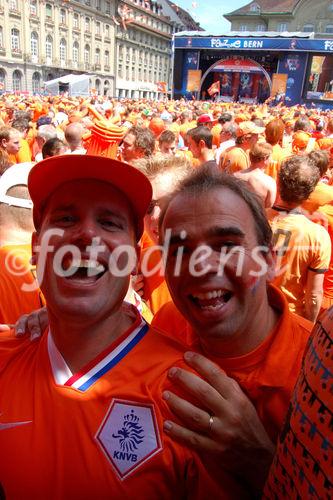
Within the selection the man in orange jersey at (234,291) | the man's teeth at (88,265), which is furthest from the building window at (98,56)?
the man's teeth at (88,265)

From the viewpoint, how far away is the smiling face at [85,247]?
1.26m

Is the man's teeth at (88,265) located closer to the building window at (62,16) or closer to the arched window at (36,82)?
the arched window at (36,82)

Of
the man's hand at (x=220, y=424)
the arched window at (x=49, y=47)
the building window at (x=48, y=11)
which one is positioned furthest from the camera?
the arched window at (x=49, y=47)

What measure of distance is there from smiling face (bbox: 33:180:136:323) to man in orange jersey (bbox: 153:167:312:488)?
0.80ft

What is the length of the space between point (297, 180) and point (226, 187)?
5.38 ft

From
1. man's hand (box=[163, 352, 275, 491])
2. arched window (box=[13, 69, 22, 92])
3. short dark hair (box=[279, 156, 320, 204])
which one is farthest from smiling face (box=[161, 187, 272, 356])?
arched window (box=[13, 69, 22, 92])

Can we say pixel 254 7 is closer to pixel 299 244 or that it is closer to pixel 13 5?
pixel 13 5

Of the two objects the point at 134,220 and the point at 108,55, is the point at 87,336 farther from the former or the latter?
the point at 108,55

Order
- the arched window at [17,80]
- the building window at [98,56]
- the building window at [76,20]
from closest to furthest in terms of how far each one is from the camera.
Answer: the arched window at [17,80] < the building window at [76,20] < the building window at [98,56]

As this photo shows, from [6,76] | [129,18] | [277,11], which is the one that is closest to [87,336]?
[6,76]

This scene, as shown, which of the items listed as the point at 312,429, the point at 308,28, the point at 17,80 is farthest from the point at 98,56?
the point at 312,429

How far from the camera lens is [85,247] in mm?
1285

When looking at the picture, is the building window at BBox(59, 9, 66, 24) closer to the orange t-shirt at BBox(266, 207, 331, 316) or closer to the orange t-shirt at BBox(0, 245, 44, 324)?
the orange t-shirt at BBox(266, 207, 331, 316)

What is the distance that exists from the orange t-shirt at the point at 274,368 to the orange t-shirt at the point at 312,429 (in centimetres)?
47
